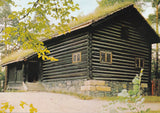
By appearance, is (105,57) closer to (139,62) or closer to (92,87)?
(92,87)

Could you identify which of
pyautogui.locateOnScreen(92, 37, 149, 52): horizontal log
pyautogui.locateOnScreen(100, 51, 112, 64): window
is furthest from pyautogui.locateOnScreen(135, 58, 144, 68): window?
pyautogui.locateOnScreen(100, 51, 112, 64): window

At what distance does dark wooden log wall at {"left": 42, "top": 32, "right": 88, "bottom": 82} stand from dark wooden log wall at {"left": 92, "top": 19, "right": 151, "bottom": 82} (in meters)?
0.74

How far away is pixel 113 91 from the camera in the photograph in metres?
15.0

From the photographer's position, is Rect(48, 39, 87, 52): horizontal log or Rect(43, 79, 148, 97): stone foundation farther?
Rect(48, 39, 87, 52): horizontal log

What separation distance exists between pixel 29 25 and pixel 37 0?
0.73 metres

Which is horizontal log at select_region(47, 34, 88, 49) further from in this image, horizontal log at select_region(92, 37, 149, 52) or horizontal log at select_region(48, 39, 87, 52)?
horizontal log at select_region(92, 37, 149, 52)

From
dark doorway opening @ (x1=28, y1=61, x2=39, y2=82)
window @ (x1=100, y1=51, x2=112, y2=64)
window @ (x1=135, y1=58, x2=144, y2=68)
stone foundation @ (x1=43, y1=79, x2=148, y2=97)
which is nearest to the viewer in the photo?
stone foundation @ (x1=43, y1=79, x2=148, y2=97)

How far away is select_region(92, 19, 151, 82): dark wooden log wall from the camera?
14.5m

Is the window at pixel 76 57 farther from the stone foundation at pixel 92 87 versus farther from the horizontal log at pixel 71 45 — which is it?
the stone foundation at pixel 92 87

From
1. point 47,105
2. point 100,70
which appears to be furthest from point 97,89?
point 47,105

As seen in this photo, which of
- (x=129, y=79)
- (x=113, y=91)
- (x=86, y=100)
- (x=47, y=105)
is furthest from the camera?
(x=129, y=79)

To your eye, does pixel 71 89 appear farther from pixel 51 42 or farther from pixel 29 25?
pixel 29 25

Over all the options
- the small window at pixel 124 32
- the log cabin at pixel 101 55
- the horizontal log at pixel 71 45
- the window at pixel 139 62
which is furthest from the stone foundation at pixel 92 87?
the small window at pixel 124 32

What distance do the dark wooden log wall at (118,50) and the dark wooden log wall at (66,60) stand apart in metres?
0.74
